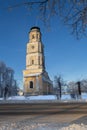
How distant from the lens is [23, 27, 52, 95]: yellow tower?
7212 cm

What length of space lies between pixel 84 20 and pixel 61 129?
3697 mm

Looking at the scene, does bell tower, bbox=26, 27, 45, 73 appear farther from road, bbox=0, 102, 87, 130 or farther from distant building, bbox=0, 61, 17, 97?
road, bbox=0, 102, 87, 130

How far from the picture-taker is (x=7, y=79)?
73562 millimetres

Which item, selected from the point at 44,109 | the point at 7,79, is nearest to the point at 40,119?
the point at 44,109

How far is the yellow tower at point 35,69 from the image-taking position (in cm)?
7212

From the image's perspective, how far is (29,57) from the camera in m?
75.9

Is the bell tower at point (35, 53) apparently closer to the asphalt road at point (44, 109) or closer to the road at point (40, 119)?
the asphalt road at point (44, 109)

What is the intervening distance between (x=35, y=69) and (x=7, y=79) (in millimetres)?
8307

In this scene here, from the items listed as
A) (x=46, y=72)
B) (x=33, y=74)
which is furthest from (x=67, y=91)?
(x=33, y=74)

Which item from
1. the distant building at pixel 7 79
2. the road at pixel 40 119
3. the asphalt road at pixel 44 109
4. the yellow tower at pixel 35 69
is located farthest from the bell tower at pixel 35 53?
the road at pixel 40 119

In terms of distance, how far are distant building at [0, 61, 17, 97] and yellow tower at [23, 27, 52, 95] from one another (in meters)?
3.89

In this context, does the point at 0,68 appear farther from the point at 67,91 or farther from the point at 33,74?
the point at 67,91

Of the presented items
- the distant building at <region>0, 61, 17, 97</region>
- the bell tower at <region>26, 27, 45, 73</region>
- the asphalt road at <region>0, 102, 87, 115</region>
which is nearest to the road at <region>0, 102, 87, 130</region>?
the asphalt road at <region>0, 102, 87, 115</region>

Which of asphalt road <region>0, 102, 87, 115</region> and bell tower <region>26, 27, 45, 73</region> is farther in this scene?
bell tower <region>26, 27, 45, 73</region>
